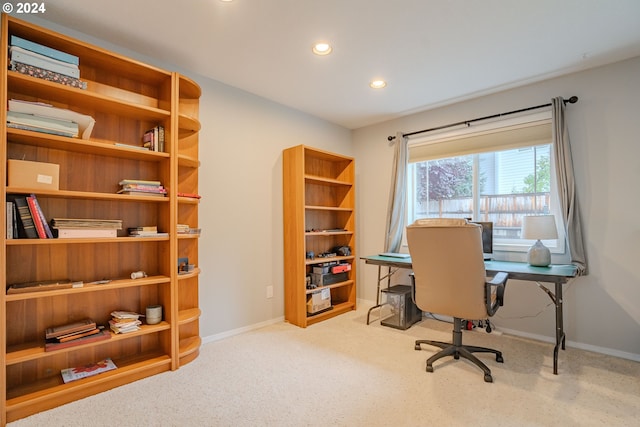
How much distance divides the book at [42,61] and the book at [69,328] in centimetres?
158

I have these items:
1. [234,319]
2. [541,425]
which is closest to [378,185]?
[234,319]

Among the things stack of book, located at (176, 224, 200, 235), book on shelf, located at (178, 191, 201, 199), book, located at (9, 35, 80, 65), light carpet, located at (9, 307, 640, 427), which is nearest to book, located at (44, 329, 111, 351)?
light carpet, located at (9, 307, 640, 427)

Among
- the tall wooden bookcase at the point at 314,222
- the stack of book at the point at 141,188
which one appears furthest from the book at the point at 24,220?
the tall wooden bookcase at the point at 314,222

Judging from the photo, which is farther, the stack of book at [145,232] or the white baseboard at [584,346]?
the white baseboard at [584,346]

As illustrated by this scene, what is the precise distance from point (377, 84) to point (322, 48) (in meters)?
0.85

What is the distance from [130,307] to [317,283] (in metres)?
1.83

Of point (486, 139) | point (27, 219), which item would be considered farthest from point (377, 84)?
point (27, 219)

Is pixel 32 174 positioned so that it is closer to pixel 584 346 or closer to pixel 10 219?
pixel 10 219

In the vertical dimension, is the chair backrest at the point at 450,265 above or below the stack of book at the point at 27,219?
below

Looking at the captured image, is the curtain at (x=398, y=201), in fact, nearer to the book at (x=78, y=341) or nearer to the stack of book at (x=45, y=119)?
the book at (x=78, y=341)

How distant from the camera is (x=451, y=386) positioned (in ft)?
6.83

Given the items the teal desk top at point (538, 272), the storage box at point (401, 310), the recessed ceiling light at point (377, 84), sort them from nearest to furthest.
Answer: the teal desk top at point (538, 272) → the recessed ceiling light at point (377, 84) → the storage box at point (401, 310)

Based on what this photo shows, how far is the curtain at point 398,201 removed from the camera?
3.82 meters

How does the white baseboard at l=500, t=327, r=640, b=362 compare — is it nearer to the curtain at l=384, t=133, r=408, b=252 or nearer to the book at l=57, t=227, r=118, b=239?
the curtain at l=384, t=133, r=408, b=252
